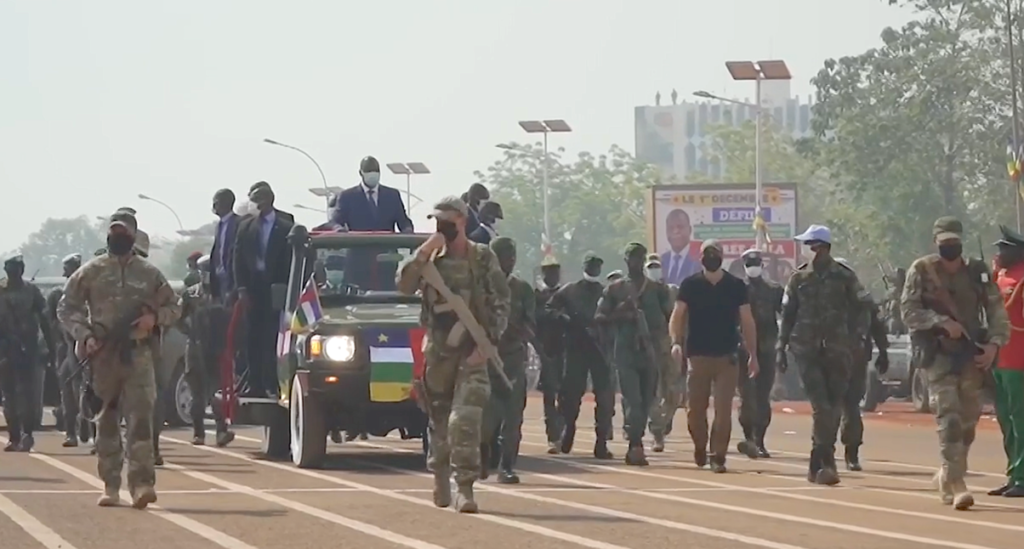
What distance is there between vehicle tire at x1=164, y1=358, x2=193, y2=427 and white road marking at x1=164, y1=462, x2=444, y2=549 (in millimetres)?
9882

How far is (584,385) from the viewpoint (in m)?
23.5

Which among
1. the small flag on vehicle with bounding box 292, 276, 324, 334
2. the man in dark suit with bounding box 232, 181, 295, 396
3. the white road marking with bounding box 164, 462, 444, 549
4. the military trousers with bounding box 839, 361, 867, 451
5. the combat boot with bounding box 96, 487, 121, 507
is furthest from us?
the man in dark suit with bounding box 232, 181, 295, 396

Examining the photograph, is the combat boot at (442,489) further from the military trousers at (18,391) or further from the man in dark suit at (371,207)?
the military trousers at (18,391)

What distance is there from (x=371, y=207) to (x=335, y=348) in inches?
121

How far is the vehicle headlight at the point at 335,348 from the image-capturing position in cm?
2005

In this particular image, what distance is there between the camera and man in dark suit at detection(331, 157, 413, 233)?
902 inches

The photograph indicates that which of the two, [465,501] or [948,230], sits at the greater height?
[948,230]

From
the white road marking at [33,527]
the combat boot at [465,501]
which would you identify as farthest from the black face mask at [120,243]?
the combat boot at [465,501]

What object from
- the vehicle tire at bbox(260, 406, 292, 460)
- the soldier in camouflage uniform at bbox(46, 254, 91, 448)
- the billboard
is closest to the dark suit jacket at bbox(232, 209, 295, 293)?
the vehicle tire at bbox(260, 406, 292, 460)

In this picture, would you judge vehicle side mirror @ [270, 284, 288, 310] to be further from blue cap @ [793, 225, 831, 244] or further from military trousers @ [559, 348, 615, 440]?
blue cap @ [793, 225, 831, 244]

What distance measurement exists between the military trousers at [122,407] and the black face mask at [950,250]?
5.40 m

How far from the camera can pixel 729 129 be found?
13050 centimetres

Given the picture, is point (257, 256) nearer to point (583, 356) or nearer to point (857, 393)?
point (583, 356)

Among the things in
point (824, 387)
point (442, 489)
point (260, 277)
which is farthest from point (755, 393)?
point (442, 489)
